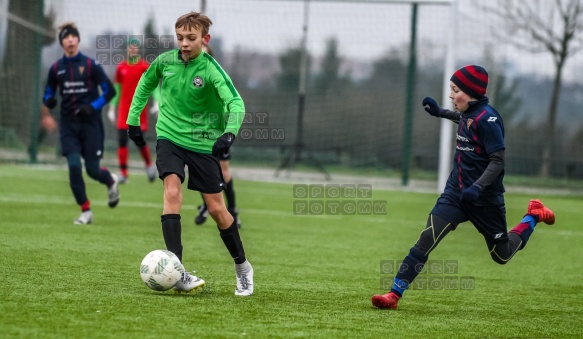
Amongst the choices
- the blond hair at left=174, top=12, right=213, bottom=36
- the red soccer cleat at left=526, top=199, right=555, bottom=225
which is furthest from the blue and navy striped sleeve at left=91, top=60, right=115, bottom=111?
the red soccer cleat at left=526, top=199, right=555, bottom=225

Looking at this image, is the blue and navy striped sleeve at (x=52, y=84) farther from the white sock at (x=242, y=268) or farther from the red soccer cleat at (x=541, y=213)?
the red soccer cleat at (x=541, y=213)

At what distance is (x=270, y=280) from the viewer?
25.0ft

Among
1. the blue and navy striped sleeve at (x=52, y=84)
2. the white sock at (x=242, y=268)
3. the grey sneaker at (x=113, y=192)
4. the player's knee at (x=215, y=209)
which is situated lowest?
the grey sneaker at (x=113, y=192)

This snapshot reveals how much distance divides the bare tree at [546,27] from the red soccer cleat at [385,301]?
15.2m

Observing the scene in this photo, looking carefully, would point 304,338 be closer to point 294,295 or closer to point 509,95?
point 294,295

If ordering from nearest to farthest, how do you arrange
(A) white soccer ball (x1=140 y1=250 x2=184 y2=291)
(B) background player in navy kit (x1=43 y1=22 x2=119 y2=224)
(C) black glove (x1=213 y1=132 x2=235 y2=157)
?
(C) black glove (x1=213 y1=132 x2=235 y2=157), (A) white soccer ball (x1=140 y1=250 x2=184 y2=291), (B) background player in navy kit (x1=43 y1=22 x2=119 y2=224)

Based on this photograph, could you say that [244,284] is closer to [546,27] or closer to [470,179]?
[470,179]

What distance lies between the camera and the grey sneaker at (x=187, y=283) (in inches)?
254

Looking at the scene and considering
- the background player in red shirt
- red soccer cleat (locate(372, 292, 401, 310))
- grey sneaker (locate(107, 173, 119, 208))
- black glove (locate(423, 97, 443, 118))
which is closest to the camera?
red soccer cleat (locate(372, 292, 401, 310))

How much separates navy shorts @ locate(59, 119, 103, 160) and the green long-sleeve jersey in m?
4.13

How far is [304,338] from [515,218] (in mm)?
10335

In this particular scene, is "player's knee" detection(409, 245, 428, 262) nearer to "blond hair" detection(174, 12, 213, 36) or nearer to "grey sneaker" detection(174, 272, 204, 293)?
"grey sneaker" detection(174, 272, 204, 293)

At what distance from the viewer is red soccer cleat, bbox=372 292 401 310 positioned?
6398 millimetres

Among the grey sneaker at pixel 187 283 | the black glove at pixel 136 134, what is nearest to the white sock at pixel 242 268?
the grey sneaker at pixel 187 283
